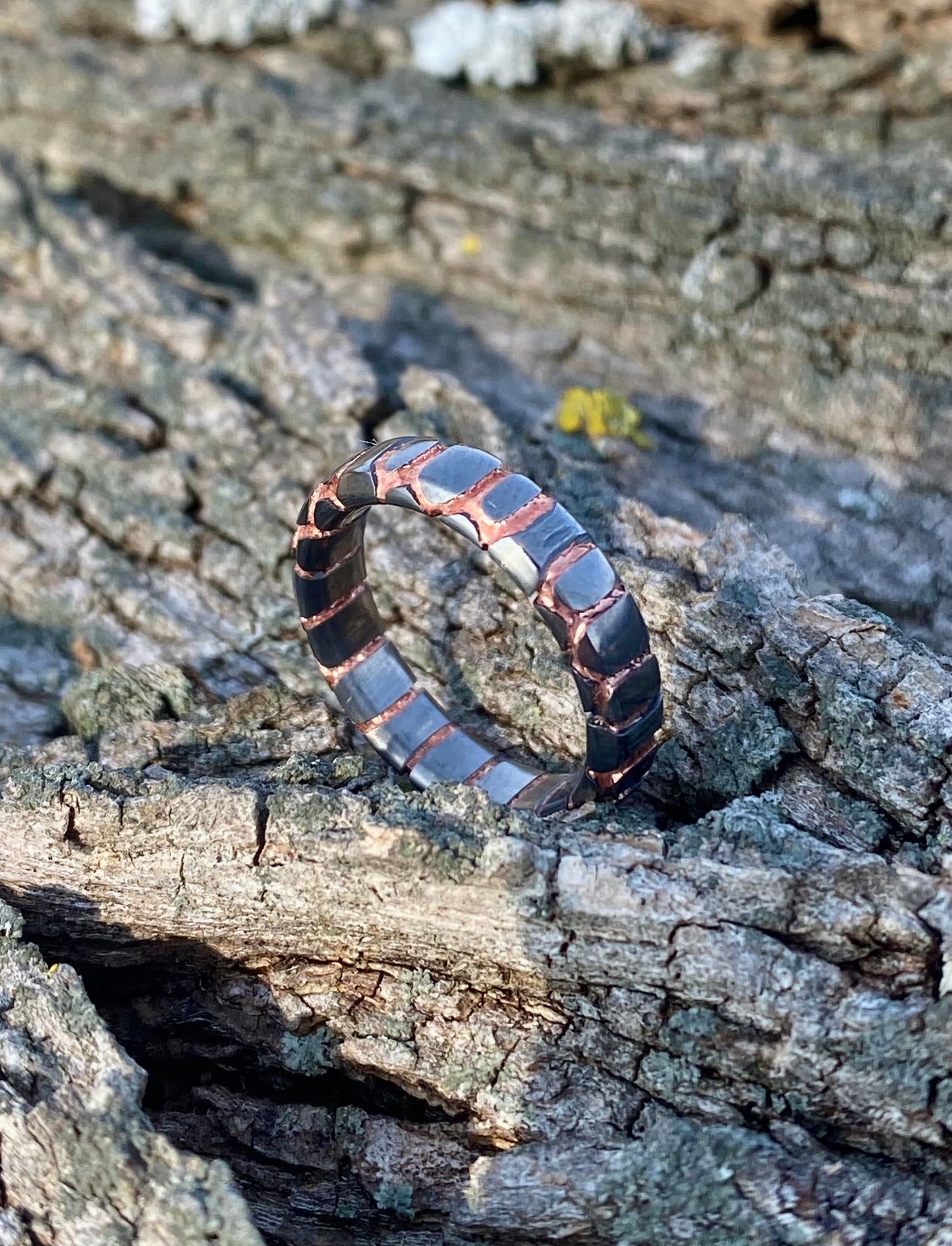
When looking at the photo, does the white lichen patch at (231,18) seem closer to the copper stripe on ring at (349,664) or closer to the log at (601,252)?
the log at (601,252)

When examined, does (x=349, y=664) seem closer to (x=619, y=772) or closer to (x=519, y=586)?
(x=519, y=586)

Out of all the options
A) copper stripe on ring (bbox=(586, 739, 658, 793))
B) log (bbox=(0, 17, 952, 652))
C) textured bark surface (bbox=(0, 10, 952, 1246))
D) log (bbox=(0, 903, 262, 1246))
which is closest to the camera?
→ log (bbox=(0, 903, 262, 1246))

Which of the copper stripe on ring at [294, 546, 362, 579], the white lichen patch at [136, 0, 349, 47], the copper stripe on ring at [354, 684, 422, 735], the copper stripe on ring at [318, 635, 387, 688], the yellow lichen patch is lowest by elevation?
the copper stripe on ring at [354, 684, 422, 735]

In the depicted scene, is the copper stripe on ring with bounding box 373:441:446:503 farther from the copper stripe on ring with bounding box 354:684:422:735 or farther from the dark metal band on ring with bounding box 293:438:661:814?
the copper stripe on ring with bounding box 354:684:422:735

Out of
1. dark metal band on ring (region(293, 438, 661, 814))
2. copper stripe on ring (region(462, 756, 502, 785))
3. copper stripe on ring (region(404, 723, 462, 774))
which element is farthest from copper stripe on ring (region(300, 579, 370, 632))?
copper stripe on ring (region(462, 756, 502, 785))

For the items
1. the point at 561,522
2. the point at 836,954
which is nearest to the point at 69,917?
the point at 561,522

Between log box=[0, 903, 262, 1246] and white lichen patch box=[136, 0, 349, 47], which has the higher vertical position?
white lichen patch box=[136, 0, 349, 47]

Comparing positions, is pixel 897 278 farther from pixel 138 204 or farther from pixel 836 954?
pixel 138 204
